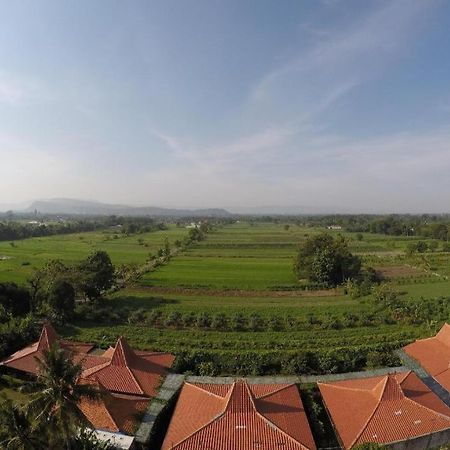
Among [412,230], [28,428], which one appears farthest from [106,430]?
[412,230]

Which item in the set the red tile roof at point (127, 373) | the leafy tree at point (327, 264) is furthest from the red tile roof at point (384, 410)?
the leafy tree at point (327, 264)

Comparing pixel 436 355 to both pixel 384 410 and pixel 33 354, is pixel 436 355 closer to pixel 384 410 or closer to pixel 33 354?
pixel 384 410

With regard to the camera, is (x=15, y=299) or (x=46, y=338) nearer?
(x=46, y=338)

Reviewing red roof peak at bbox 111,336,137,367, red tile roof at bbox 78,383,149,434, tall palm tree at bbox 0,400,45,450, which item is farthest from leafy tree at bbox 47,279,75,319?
tall palm tree at bbox 0,400,45,450

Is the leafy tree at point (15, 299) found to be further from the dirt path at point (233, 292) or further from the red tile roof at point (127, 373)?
the red tile roof at point (127, 373)

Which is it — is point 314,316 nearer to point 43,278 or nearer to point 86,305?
point 86,305

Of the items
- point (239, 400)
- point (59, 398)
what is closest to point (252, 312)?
point (239, 400)

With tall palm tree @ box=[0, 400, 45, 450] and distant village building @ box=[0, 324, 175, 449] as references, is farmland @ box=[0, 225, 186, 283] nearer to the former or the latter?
distant village building @ box=[0, 324, 175, 449]
